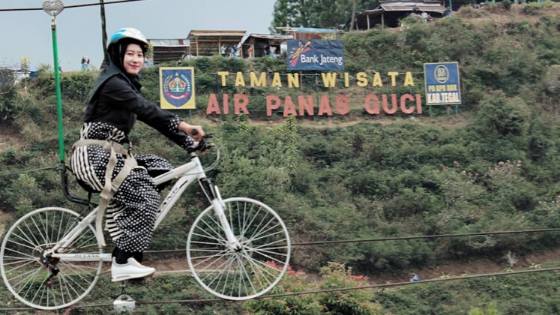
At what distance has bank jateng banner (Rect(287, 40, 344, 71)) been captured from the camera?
1240 inches

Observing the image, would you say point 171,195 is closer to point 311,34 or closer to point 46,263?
point 46,263

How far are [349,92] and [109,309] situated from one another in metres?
15.8

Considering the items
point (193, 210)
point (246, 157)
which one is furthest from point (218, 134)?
point (193, 210)

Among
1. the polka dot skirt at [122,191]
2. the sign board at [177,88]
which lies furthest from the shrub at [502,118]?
the polka dot skirt at [122,191]

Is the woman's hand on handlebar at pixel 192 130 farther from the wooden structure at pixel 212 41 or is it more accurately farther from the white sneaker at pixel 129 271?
the wooden structure at pixel 212 41

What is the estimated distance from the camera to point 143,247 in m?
5.14

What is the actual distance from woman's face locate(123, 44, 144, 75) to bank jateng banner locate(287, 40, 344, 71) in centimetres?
2654

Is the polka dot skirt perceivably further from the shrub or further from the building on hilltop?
the building on hilltop

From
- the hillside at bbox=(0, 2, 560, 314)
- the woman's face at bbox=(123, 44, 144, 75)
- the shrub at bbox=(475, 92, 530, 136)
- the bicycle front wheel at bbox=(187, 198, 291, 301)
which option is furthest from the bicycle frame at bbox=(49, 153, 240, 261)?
the shrub at bbox=(475, 92, 530, 136)

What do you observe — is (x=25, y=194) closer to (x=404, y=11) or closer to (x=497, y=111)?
(x=497, y=111)

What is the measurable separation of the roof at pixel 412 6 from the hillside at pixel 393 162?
18.2ft

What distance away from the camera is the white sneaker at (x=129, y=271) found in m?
5.07

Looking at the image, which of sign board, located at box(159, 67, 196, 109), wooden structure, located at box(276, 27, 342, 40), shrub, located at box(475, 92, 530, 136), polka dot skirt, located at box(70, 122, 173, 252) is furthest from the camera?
wooden structure, located at box(276, 27, 342, 40)

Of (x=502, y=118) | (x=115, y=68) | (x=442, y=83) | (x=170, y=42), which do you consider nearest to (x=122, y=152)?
(x=115, y=68)
